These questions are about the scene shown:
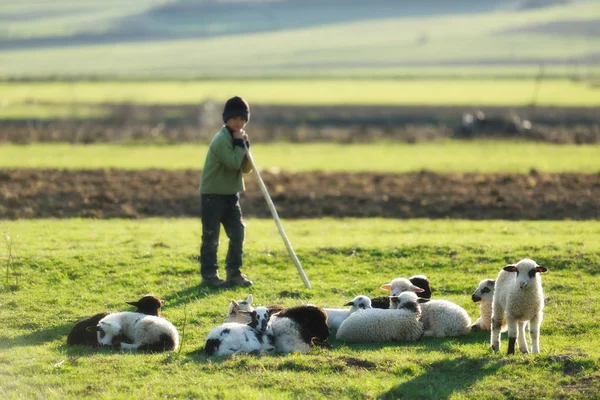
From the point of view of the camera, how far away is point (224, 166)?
1566 centimetres

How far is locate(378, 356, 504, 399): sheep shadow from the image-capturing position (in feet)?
33.1

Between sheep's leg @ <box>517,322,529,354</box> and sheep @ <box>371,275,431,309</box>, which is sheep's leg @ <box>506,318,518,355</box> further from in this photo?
sheep @ <box>371,275,431,309</box>

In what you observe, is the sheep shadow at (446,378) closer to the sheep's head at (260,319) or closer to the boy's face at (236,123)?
the sheep's head at (260,319)

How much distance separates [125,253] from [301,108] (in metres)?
65.1

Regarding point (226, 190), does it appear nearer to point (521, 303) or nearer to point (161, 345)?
point (161, 345)

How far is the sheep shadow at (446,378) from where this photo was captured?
10.1m

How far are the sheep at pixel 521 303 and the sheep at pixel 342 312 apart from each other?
198 cm

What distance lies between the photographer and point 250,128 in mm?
58250

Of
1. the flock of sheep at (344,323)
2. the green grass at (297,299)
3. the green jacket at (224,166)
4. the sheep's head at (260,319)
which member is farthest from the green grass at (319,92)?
Answer: the sheep's head at (260,319)

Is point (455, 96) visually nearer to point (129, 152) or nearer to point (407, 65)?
point (129, 152)

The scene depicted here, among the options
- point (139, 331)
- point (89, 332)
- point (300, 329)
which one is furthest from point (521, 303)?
point (89, 332)

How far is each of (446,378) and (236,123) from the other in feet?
21.9

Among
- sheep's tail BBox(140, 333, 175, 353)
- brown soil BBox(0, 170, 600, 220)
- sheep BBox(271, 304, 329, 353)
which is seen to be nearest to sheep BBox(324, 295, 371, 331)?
sheep BBox(271, 304, 329, 353)

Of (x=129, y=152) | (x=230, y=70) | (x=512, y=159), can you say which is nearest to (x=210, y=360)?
(x=512, y=159)
